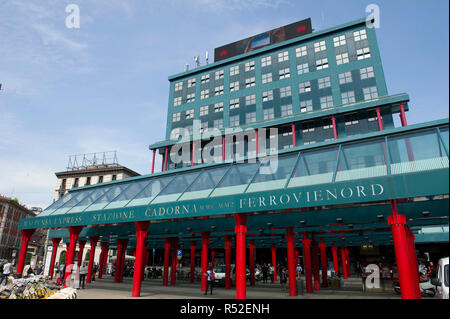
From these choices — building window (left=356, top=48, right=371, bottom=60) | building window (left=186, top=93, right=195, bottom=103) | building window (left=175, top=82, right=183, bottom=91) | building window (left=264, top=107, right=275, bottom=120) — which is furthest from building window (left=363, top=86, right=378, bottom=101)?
building window (left=175, top=82, right=183, bottom=91)

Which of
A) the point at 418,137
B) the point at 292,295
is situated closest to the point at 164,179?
the point at 292,295

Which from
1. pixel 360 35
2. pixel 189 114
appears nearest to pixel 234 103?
pixel 189 114

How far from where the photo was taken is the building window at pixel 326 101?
146ft

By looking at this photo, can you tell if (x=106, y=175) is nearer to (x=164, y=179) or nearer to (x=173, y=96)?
(x=173, y=96)

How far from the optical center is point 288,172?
47.3 feet

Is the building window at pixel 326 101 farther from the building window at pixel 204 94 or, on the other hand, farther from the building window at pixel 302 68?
the building window at pixel 204 94

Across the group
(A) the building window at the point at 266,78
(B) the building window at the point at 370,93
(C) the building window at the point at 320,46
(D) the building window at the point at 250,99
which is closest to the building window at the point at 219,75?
(D) the building window at the point at 250,99

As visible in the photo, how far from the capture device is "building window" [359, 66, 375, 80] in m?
42.6

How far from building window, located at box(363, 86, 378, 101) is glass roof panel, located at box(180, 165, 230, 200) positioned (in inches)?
1282

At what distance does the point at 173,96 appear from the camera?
2372 inches

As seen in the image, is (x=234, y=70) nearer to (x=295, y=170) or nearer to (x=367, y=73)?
(x=367, y=73)

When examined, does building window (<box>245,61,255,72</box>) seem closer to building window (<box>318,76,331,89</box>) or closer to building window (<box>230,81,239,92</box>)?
building window (<box>230,81,239,92</box>)

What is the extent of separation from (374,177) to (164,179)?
13.1 m

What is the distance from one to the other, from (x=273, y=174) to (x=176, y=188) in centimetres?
596
